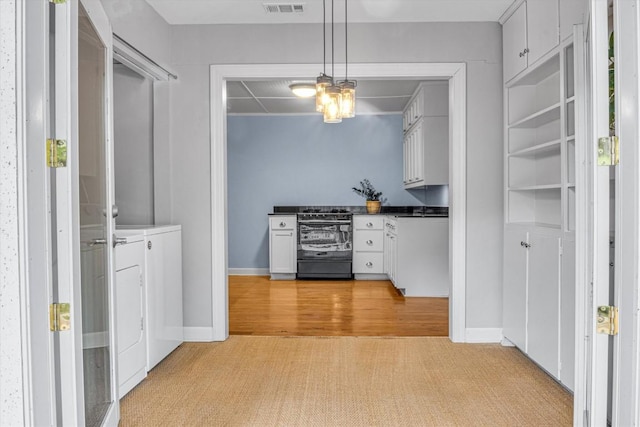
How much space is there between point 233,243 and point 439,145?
10.6ft

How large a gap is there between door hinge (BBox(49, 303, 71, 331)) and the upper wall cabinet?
8.78 feet

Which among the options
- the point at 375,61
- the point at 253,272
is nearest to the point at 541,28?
the point at 375,61

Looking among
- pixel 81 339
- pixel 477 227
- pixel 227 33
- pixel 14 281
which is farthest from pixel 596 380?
pixel 227 33

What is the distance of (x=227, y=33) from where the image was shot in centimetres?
367

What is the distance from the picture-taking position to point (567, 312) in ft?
8.34

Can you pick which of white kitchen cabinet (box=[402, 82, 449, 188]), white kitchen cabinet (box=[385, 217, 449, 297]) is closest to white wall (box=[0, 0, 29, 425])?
white kitchen cabinet (box=[385, 217, 449, 297])

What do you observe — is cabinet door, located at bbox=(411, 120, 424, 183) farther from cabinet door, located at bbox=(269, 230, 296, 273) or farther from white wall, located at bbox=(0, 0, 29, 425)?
white wall, located at bbox=(0, 0, 29, 425)

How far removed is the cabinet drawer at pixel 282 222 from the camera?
6559 millimetres

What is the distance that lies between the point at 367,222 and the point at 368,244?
287mm

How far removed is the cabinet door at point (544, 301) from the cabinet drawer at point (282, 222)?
3879 mm

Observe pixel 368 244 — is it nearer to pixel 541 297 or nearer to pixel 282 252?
pixel 282 252

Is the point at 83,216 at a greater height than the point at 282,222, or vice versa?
the point at 83,216

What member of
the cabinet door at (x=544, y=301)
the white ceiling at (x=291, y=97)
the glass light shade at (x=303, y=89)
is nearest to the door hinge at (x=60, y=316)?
the cabinet door at (x=544, y=301)

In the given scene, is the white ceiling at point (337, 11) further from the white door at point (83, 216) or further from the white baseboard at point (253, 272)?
the white baseboard at point (253, 272)
